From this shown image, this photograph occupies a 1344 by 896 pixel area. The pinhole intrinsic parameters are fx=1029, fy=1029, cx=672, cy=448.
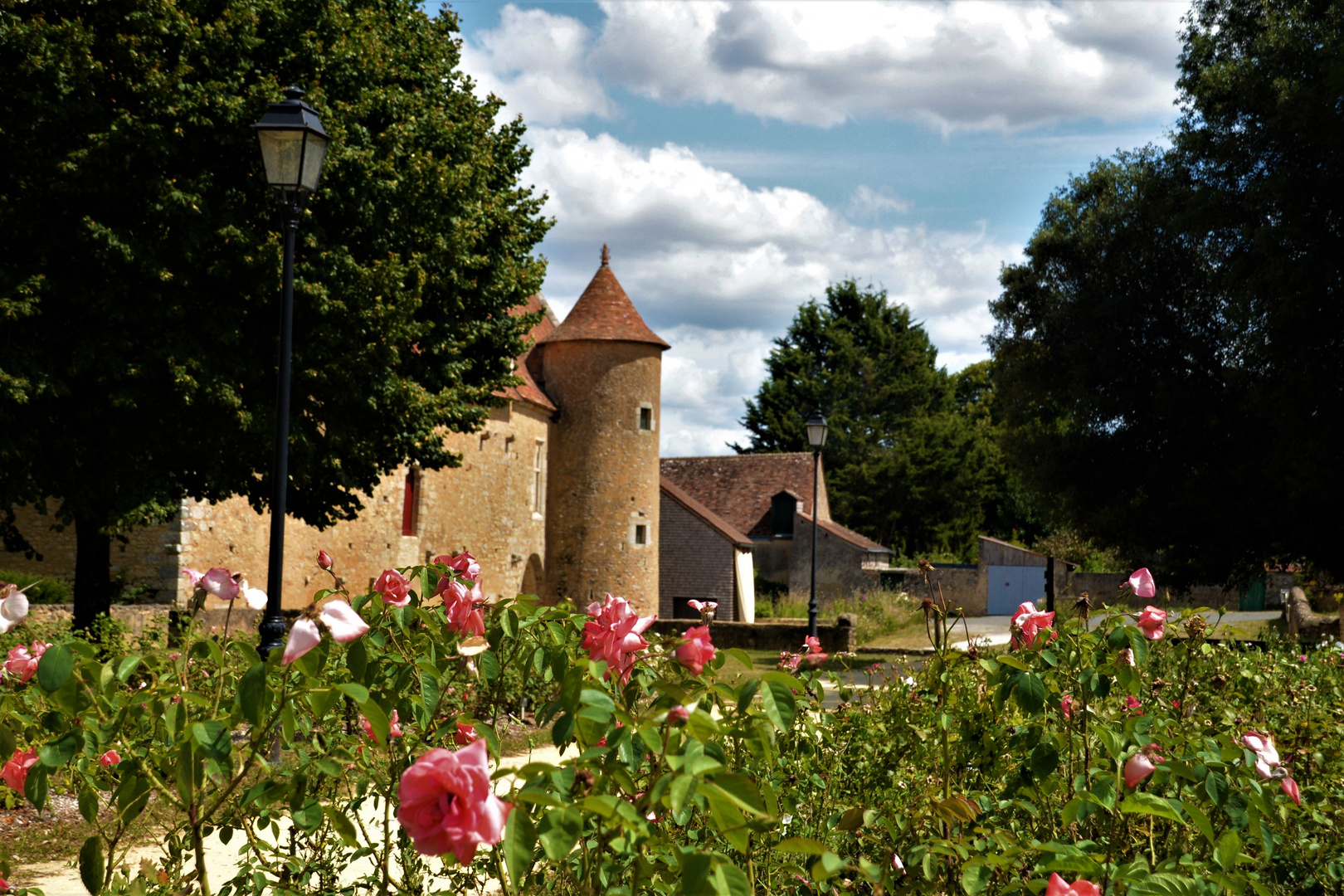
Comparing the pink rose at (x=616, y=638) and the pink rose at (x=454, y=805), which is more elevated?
the pink rose at (x=616, y=638)

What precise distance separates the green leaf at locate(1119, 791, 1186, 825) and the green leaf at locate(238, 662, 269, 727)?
1518 mm

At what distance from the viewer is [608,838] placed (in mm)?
1555

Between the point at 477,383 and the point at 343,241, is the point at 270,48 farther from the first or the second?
the point at 477,383

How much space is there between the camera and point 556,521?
1089 inches

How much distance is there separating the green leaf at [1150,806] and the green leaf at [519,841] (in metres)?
1.10

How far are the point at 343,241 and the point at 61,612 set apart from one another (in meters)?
6.47

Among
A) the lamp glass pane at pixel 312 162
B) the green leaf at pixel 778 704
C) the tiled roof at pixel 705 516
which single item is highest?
the lamp glass pane at pixel 312 162

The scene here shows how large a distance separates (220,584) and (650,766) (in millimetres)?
1187

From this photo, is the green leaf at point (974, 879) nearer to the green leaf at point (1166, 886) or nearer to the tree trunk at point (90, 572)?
the green leaf at point (1166, 886)

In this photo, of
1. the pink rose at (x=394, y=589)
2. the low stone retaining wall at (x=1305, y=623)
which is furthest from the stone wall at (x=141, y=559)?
the low stone retaining wall at (x=1305, y=623)

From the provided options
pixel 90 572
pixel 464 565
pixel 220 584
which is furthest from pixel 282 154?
pixel 90 572

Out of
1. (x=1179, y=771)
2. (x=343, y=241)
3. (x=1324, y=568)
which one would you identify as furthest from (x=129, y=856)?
(x=1324, y=568)

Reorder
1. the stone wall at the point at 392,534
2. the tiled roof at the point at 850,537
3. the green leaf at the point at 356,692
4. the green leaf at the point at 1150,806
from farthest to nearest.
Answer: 1. the tiled roof at the point at 850,537
2. the stone wall at the point at 392,534
3. the green leaf at the point at 1150,806
4. the green leaf at the point at 356,692

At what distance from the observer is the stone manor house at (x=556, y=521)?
17.8 m
